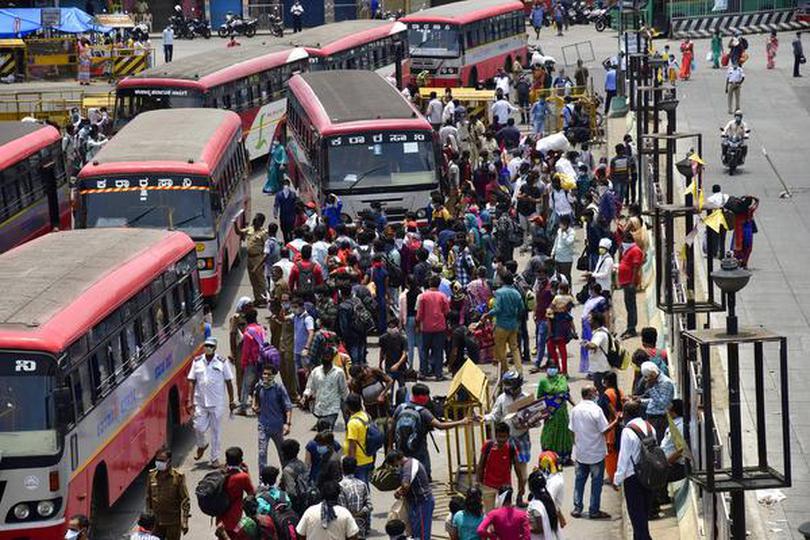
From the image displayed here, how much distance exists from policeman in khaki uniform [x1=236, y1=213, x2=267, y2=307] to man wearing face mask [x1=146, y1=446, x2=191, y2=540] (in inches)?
406

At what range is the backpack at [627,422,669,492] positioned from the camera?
16.3m

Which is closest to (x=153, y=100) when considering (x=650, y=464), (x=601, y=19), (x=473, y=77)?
(x=473, y=77)

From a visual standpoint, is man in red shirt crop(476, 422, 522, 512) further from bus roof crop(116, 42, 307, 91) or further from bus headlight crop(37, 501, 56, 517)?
bus roof crop(116, 42, 307, 91)

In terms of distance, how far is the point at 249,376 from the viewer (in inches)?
852

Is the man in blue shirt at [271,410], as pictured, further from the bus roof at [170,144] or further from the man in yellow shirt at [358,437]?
the bus roof at [170,144]

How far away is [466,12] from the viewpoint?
53750 mm

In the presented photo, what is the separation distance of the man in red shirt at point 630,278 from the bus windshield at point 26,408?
31.9 ft

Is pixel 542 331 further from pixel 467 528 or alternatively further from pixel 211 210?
pixel 467 528

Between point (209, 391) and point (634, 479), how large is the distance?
5129 millimetres

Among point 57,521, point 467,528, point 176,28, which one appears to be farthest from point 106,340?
point 176,28

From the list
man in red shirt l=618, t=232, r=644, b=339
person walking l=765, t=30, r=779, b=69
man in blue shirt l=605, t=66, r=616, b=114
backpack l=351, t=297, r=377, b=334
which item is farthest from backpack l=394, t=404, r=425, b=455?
person walking l=765, t=30, r=779, b=69

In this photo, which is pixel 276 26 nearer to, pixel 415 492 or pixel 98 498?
pixel 98 498

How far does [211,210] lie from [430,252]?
11.2ft

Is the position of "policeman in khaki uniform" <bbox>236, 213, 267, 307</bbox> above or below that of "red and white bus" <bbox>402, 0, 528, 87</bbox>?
below
